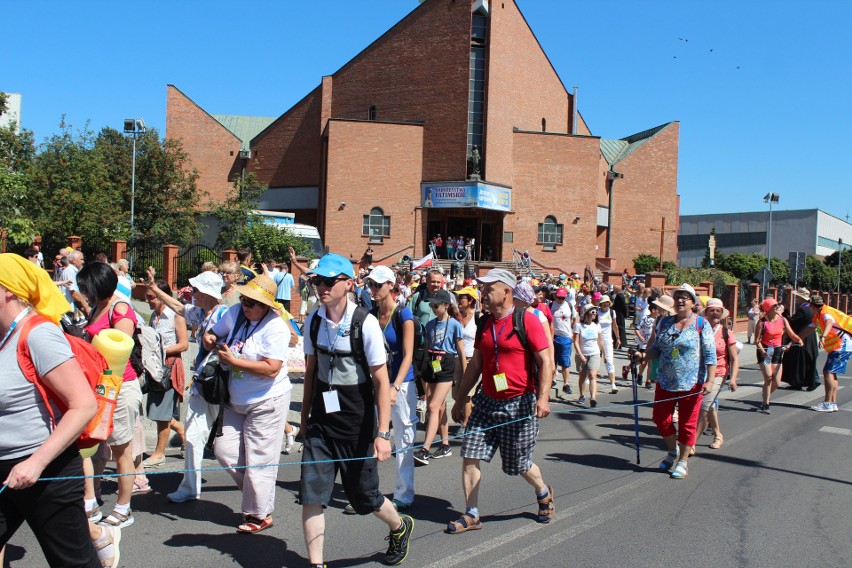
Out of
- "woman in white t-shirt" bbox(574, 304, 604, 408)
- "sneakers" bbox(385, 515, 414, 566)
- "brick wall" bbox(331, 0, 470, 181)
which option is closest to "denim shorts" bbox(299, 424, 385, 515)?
"sneakers" bbox(385, 515, 414, 566)

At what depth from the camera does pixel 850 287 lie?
6262cm

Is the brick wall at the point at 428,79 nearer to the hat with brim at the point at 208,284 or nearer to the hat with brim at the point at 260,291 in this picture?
the hat with brim at the point at 208,284

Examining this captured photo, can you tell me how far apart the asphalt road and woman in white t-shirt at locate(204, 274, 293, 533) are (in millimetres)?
361

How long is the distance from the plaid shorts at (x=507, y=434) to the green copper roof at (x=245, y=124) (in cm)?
5293

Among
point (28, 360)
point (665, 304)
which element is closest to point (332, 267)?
point (28, 360)

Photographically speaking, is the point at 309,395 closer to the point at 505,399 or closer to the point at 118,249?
the point at 505,399

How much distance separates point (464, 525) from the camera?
5.38 metres

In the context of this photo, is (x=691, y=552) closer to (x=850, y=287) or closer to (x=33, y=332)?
(x=33, y=332)

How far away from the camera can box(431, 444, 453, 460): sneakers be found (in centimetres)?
773

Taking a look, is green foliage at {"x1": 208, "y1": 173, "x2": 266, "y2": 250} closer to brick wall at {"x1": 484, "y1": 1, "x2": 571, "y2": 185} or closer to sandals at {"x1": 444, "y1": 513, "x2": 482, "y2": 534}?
brick wall at {"x1": 484, "y1": 1, "x2": 571, "y2": 185}

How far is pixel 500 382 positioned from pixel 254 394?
5.82ft

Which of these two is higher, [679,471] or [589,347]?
[589,347]

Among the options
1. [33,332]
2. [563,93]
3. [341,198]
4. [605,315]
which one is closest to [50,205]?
[341,198]

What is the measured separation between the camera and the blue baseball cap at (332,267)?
14.4 feet
